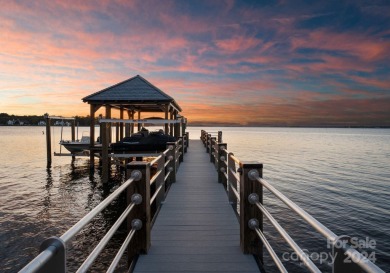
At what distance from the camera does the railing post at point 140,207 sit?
390cm

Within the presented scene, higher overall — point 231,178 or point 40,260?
point 40,260

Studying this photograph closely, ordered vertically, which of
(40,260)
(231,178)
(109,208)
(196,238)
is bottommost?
Result: (109,208)

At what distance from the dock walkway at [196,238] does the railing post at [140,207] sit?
159 mm

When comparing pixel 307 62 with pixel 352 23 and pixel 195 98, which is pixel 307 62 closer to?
pixel 352 23

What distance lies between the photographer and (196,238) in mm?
4801

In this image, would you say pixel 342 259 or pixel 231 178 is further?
pixel 231 178

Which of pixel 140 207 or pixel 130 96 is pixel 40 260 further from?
pixel 130 96

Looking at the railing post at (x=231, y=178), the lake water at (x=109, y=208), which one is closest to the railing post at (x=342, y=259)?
the railing post at (x=231, y=178)

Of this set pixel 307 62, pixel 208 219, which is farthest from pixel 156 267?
pixel 307 62

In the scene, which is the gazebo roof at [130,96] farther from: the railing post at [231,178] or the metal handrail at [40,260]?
the metal handrail at [40,260]

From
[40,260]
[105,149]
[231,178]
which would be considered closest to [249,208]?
[231,178]

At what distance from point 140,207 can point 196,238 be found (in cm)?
141

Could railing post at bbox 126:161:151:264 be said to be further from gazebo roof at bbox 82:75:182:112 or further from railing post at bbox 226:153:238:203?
gazebo roof at bbox 82:75:182:112

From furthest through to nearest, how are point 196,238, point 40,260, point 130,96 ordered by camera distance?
point 130,96 → point 196,238 → point 40,260
